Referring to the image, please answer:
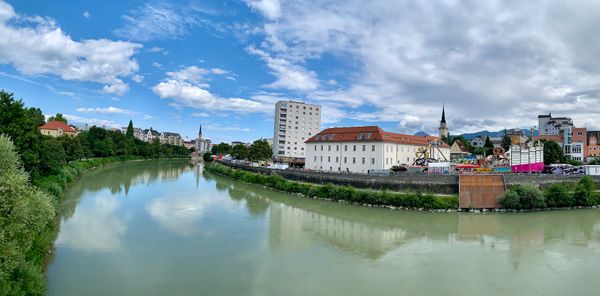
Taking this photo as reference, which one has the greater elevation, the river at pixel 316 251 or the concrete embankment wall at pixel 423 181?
the concrete embankment wall at pixel 423 181

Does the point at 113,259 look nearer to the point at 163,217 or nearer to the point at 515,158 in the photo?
the point at 163,217

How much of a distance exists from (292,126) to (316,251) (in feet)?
188

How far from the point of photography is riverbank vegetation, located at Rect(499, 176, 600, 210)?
23.0m

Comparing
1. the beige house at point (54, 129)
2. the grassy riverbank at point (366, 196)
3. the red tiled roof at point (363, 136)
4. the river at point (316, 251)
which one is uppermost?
the beige house at point (54, 129)

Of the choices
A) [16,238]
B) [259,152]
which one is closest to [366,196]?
[16,238]

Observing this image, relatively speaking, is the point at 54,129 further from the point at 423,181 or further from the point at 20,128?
the point at 423,181

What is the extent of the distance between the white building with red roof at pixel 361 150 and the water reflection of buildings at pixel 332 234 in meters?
16.7

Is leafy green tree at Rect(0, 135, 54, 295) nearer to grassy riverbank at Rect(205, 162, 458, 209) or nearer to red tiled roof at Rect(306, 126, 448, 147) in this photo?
grassy riverbank at Rect(205, 162, 458, 209)

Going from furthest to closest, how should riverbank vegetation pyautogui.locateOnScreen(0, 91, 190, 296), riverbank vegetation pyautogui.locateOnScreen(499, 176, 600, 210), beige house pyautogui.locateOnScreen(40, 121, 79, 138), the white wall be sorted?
beige house pyautogui.locateOnScreen(40, 121, 79, 138), the white wall, riverbank vegetation pyautogui.locateOnScreen(499, 176, 600, 210), riverbank vegetation pyautogui.locateOnScreen(0, 91, 190, 296)

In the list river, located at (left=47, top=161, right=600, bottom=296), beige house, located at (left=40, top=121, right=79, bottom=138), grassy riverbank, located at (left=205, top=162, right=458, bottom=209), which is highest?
beige house, located at (left=40, top=121, right=79, bottom=138)

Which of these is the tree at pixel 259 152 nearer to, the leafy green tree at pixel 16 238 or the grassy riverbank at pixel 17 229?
the grassy riverbank at pixel 17 229

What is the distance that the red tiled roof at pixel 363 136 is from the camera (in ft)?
123

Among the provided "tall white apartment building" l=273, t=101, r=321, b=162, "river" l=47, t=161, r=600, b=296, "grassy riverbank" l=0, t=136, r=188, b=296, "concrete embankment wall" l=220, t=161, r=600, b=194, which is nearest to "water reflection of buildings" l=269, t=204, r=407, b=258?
"river" l=47, t=161, r=600, b=296

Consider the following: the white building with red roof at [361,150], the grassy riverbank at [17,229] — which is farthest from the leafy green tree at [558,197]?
the grassy riverbank at [17,229]
